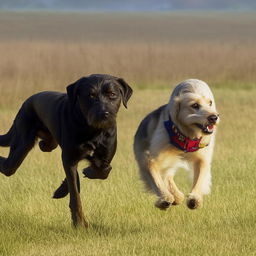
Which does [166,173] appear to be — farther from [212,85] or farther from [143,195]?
[212,85]

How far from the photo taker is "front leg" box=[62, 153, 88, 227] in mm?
7770

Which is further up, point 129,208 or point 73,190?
point 73,190

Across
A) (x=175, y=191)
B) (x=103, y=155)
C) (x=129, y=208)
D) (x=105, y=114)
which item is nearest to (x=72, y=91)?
(x=105, y=114)

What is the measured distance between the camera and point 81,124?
7641mm

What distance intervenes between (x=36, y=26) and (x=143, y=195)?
247 feet

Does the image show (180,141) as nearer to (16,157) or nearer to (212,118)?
(212,118)

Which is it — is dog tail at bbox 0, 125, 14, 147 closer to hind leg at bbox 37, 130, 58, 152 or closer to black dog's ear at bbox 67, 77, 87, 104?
hind leg at bbox 37, 130, 58, 152

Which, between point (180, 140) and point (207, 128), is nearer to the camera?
point (207, 128)

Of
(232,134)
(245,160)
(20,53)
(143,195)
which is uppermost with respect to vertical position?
(143,195)

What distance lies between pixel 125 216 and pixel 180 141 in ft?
4.04

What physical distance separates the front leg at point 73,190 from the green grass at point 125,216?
11 cm

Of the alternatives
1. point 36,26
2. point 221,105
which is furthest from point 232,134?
point 36,26

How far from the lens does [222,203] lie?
9109mm

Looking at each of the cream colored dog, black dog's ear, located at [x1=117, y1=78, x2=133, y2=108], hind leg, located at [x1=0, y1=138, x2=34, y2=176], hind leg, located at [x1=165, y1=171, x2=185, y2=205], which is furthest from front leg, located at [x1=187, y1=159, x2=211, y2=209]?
hind leg, located at [x1=0, y1=138, x2=34, y2=176]
